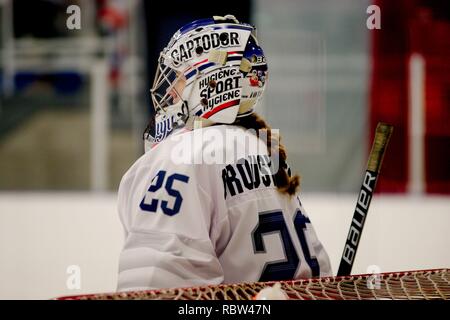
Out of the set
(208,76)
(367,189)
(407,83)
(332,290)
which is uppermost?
(208,76)

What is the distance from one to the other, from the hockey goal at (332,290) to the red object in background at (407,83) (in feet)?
13.6

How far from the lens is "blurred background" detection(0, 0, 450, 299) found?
160 inches

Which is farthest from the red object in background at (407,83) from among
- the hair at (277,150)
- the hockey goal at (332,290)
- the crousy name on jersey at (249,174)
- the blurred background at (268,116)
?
the hockey goal at (332,290)

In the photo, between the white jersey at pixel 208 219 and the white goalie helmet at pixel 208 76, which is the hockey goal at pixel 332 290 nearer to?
the white jersey at pixel 208 219

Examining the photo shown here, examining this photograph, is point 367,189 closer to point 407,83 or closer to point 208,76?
point 208,76

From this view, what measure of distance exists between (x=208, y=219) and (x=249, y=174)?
0.14m

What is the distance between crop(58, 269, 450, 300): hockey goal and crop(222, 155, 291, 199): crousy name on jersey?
250mm

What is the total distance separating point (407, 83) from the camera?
6.12 m

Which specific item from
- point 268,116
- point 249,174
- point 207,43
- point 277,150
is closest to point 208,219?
point 249,174

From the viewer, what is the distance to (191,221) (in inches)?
64.9

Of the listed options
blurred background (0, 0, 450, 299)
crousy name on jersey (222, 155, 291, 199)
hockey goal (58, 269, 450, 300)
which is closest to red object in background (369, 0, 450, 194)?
blurred background (0, 0, 450, 299)

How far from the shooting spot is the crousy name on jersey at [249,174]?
→ 172cm

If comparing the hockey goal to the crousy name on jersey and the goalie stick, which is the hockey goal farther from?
the crousy name on jersey

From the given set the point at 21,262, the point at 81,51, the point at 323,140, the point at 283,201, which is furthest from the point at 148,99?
the point at 283,201
